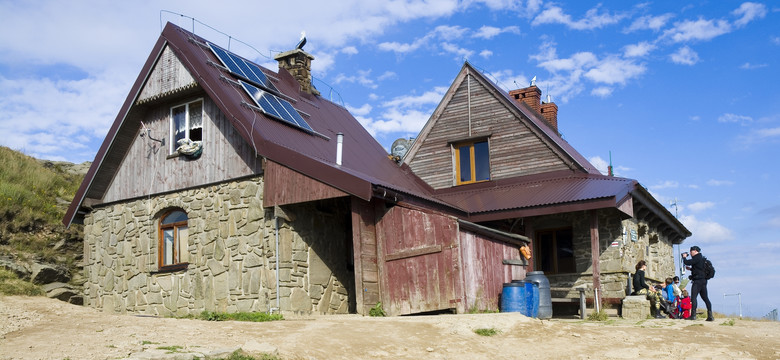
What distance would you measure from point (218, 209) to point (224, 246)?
0.88 meters

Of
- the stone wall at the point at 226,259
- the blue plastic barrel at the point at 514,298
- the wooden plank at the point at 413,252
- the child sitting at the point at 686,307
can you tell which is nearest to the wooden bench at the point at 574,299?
the blue plastic barrel at the point at 514,298

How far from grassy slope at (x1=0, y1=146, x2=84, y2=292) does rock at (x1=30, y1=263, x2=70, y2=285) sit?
904 mm

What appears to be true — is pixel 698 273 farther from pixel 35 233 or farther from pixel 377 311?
pixel 35 233

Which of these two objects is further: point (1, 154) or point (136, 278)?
point (1, 154)

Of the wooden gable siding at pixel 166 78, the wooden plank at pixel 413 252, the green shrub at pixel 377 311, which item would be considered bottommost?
the green shrub at pixel 377 311

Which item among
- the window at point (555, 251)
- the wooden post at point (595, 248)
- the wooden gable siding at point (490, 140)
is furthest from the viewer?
the wooden gable siding at point (490, 140)

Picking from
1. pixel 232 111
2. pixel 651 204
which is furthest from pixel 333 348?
pixel 651 204

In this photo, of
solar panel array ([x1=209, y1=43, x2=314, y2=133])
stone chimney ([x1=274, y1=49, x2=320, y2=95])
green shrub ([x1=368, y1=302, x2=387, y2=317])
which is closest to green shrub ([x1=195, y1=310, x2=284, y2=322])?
green shrub ([x1=368, y1=302, x2=387, y2=317])

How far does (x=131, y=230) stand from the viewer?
18.0 m

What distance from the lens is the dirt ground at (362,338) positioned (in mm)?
9414

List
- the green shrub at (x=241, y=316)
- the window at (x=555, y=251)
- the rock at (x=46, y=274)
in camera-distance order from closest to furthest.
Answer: the green shrub at (x=241, y=316)
the rock at (x=46, y=274)
the window at (x=555, y=251)

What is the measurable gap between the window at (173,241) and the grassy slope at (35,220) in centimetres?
471

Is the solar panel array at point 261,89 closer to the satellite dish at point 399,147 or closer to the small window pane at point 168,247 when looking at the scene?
the small window pane at point 168,247

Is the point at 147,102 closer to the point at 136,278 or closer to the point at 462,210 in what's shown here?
the point at 136,278
